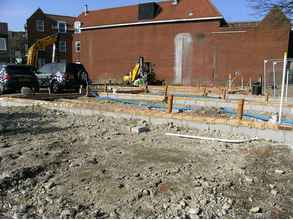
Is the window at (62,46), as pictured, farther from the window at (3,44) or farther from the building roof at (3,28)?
the building roof at (3,28)

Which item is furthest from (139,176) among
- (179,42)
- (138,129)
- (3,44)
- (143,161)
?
(3,44)

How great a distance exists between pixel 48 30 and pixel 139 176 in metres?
54.8

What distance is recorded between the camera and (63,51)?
55188 mm

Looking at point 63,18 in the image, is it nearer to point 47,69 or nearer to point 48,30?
point 48,30

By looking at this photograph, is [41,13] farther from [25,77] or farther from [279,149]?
[279,149]

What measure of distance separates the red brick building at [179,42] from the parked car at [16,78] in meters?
16.4

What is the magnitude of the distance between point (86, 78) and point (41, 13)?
4089cm

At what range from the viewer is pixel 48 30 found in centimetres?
5622

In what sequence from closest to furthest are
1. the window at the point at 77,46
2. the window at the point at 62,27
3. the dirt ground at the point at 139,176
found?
the dirt ground at the point at 139,176, the window at the point at 77,46, the window at the point at 62,27

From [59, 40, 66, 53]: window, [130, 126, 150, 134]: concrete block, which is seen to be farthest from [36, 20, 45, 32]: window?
[130, 126, 150, 134]: concrete block

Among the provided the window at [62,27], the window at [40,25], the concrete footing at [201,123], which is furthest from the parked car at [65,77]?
the window at [62,27]

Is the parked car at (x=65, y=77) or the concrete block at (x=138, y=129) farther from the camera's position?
the parked car at (x=65, y=77)

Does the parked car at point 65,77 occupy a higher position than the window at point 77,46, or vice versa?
the window at point 77,46

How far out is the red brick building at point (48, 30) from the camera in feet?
178
